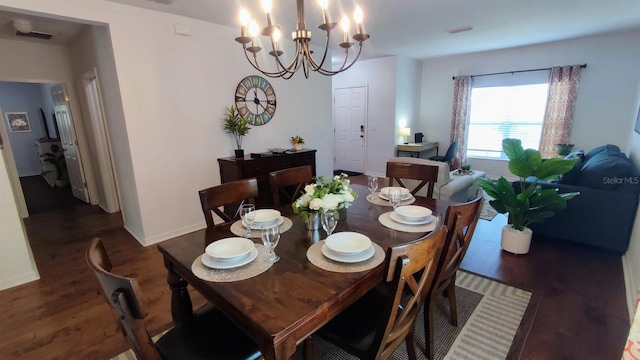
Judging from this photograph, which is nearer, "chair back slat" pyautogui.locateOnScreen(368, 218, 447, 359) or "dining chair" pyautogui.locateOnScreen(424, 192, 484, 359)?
"chair back slat" pyautogui.locateOnScreen(368, 218, 447, 359)

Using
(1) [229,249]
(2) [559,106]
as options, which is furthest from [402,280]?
(2) [559,106]

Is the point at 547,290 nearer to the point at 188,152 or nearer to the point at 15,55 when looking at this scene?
the point at 188,152

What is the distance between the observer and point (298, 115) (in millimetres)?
4434

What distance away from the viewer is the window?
5355 millimetres

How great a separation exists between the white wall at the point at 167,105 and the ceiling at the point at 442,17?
0.22 m

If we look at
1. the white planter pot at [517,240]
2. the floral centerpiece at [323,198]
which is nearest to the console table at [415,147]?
the white planter pot at [517,240]

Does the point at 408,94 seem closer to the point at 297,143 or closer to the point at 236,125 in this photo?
the point at 297,143

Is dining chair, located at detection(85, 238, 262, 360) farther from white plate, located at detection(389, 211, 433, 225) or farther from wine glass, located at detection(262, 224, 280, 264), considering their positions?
white plate, located at detection(389, 211, 433, 225)

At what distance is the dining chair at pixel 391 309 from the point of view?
1.03 meters

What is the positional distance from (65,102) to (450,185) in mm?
5436

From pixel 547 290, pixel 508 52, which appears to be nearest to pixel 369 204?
pixel 547 290

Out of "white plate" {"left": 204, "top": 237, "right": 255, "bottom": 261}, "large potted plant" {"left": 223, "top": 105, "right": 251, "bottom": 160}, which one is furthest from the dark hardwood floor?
"large potted plant" {"left": 223, "top": 105, "right": 251, "bottom": 160}

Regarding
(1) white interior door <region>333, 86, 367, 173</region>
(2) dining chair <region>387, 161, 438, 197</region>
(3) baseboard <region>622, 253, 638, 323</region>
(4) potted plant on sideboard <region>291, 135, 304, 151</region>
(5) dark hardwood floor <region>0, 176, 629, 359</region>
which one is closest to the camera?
(5) dark hardwood floor <region>0, 176, 629, 359</region>

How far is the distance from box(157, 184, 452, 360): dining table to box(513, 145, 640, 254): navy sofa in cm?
236
